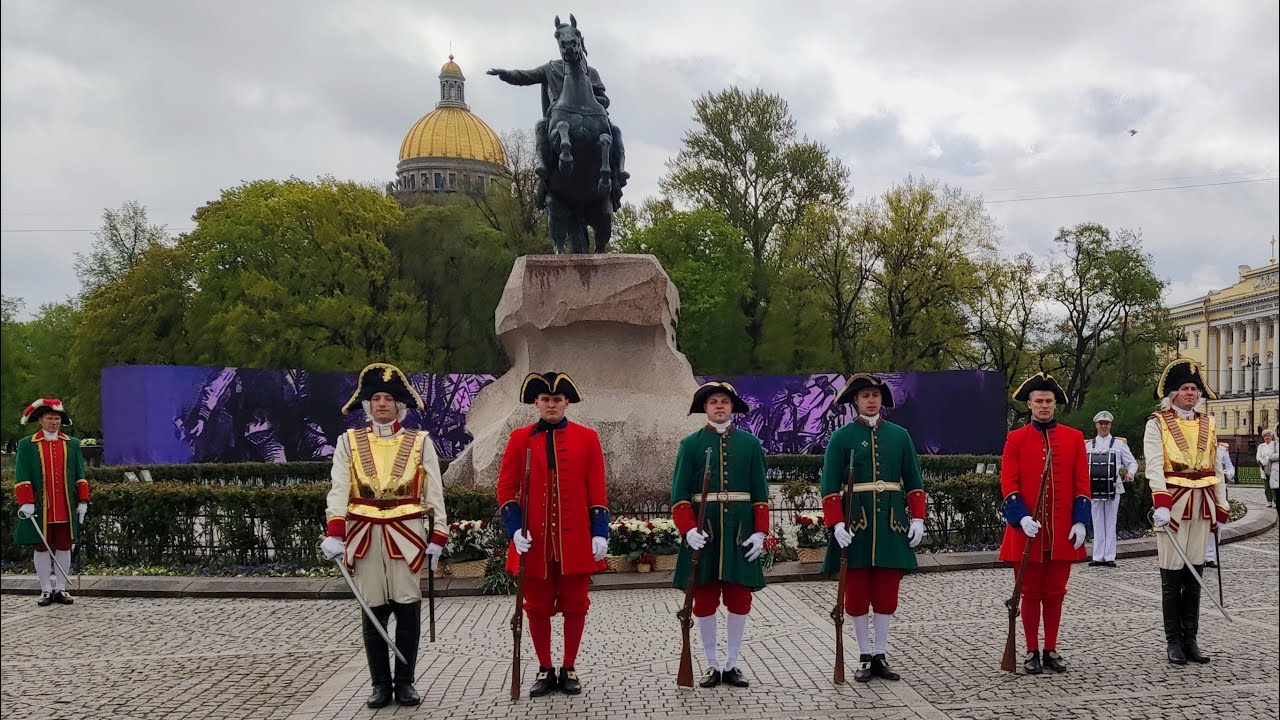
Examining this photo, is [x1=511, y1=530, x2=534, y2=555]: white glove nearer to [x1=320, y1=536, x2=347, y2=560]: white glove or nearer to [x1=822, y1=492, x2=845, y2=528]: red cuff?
[x1=320, y1=536, x2=347, y2=560]: white glove

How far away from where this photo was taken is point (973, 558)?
1124 centimetres

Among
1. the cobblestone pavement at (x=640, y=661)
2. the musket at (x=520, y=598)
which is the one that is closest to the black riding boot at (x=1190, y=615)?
the cobblestone pavement at (x=640, y=661)

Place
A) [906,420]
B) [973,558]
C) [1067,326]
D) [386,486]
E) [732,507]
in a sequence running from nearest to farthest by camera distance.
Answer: [386,486]
[732,507]
[973,558]
[906,420]
[1067,326]

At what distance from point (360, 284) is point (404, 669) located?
30.1m

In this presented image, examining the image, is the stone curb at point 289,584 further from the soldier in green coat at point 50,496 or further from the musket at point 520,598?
the musket at point 520,598

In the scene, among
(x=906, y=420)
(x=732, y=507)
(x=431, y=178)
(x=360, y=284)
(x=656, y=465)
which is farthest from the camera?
(x=431, y=178)

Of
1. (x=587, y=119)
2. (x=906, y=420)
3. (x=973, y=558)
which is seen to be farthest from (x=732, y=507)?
(x=906, y=420)

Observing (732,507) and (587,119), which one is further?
(587,119)

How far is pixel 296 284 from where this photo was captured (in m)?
34.2

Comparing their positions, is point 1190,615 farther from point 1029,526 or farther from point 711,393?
point 711,393

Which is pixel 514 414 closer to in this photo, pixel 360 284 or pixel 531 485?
pixel 531 485

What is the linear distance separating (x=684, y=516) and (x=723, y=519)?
0.26 metres

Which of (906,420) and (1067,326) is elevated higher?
(1067,326)

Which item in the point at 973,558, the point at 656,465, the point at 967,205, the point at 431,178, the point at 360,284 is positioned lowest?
the point at 973,558
